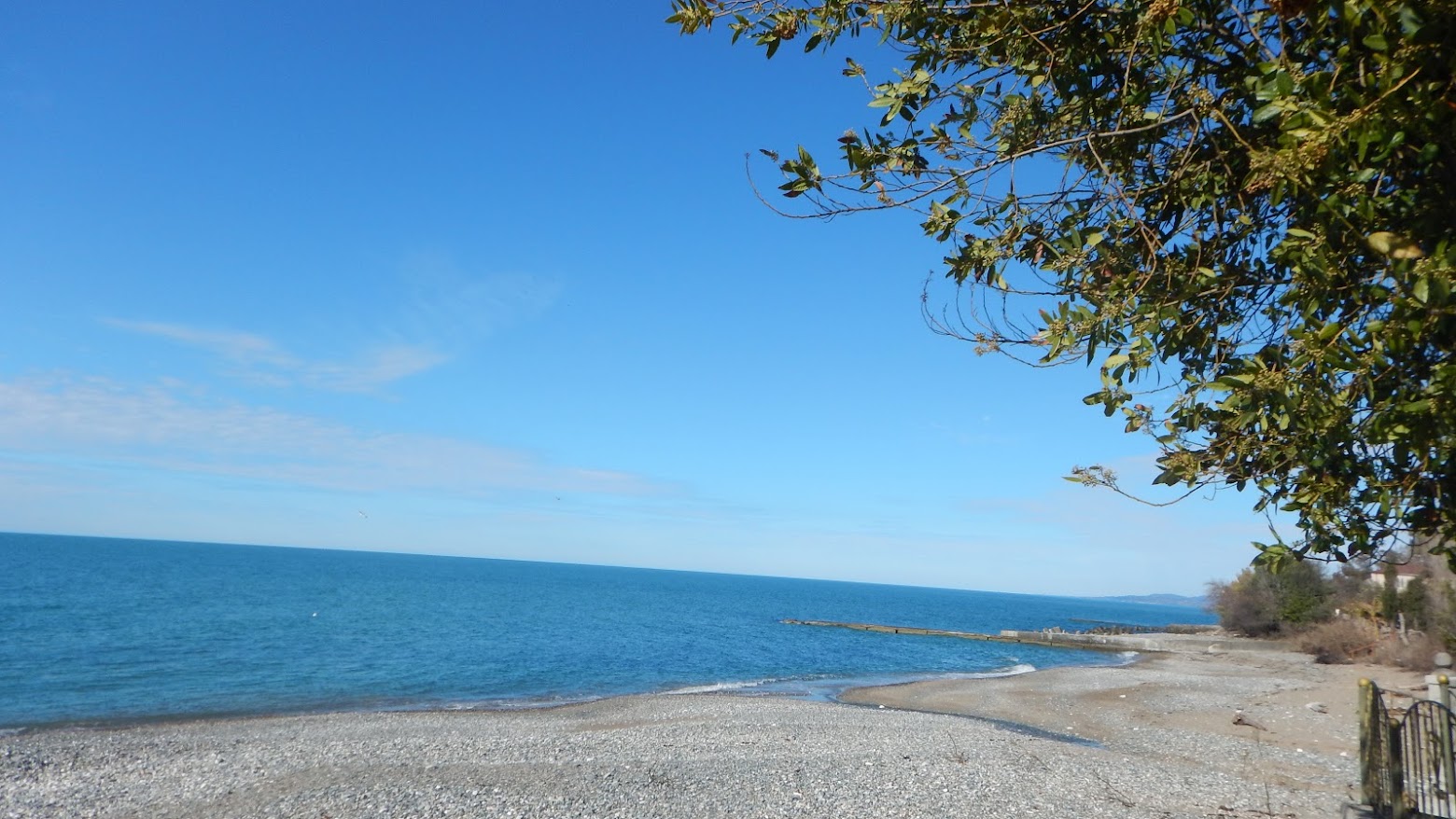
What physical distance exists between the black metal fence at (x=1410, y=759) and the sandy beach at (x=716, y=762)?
4016 millimetres

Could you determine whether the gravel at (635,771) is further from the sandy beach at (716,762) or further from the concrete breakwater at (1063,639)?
the concrete breakwater at (1063,639)

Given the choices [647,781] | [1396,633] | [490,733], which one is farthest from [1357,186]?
[1396,633]

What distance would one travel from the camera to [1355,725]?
2302 cm

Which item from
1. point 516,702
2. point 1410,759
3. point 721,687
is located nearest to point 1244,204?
point 1410,759

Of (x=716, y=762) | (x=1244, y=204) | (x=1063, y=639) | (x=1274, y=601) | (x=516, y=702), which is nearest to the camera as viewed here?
(x=1244, y=204)

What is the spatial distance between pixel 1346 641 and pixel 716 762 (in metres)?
39.3

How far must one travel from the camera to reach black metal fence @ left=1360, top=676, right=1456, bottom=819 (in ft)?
25.6

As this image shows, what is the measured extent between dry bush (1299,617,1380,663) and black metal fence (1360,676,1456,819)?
3761 centimetres

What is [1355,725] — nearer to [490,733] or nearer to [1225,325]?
[490,733]

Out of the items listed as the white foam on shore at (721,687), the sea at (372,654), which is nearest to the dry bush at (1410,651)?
the sea at (372,654)

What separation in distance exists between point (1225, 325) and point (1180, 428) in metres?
0.79

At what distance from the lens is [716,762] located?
1741cm

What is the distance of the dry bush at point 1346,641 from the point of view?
40.3 meters

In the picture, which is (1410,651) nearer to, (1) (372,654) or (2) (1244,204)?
(2) (1244,204)
